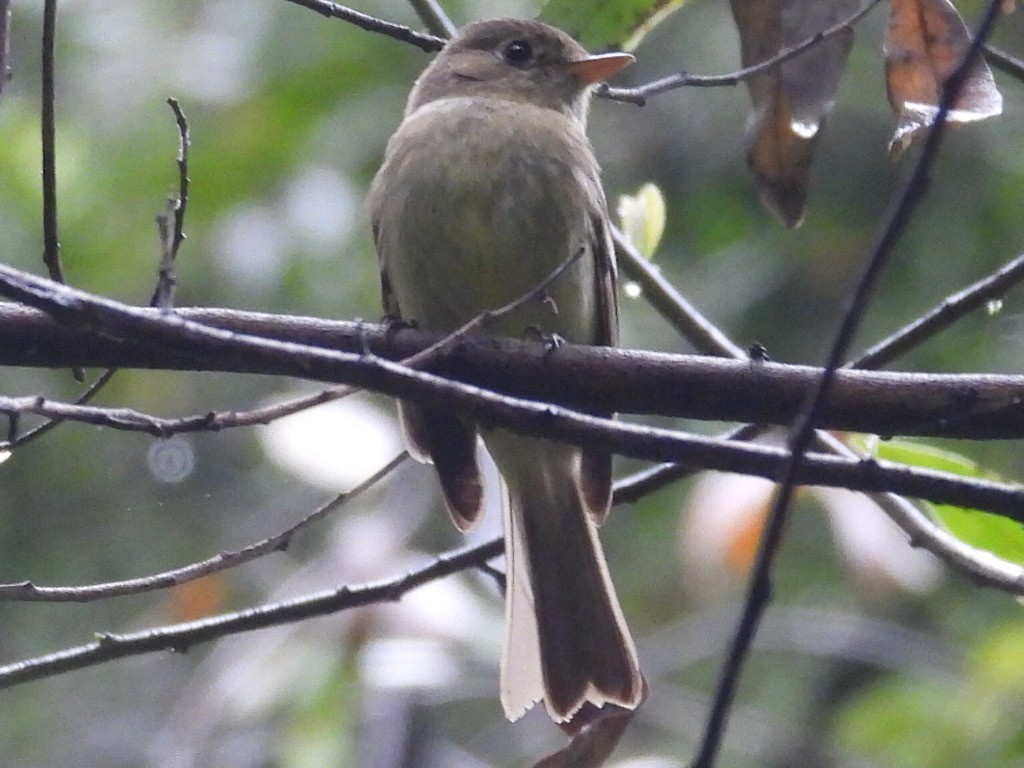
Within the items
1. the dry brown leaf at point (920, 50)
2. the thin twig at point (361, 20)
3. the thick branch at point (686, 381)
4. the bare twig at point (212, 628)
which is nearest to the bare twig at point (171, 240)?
the thick branch at point (686, 381)

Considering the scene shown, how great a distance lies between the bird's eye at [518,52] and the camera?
163 inches

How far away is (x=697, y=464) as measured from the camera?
5.80ft

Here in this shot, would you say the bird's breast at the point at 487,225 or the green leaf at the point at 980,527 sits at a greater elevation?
the bird's breast at the point at 487,225

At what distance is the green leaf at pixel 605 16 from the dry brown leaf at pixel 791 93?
0.26 metres

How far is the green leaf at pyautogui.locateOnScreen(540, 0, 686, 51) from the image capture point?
3.01m

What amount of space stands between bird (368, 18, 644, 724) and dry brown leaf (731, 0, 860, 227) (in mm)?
613

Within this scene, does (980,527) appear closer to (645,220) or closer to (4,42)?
(645,220)

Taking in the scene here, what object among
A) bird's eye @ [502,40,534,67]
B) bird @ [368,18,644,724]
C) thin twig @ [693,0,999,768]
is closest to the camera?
thin twig @ [693,0,999,768]

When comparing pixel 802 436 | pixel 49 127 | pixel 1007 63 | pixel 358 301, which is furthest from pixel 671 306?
pixel 358 301

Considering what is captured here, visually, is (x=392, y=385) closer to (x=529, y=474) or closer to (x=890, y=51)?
(x=890, y=51)

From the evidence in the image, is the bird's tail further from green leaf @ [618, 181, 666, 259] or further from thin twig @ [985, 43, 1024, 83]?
thin twig @ [985, 43, 1024, 83]

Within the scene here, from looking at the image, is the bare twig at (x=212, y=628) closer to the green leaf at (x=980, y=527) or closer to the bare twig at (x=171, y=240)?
the bare twig at (x=171, y=240)

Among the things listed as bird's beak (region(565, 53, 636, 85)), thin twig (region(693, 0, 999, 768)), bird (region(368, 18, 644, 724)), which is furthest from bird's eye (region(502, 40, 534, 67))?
thin twig (region(693, 0, 999, 768))

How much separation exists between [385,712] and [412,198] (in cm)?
148
